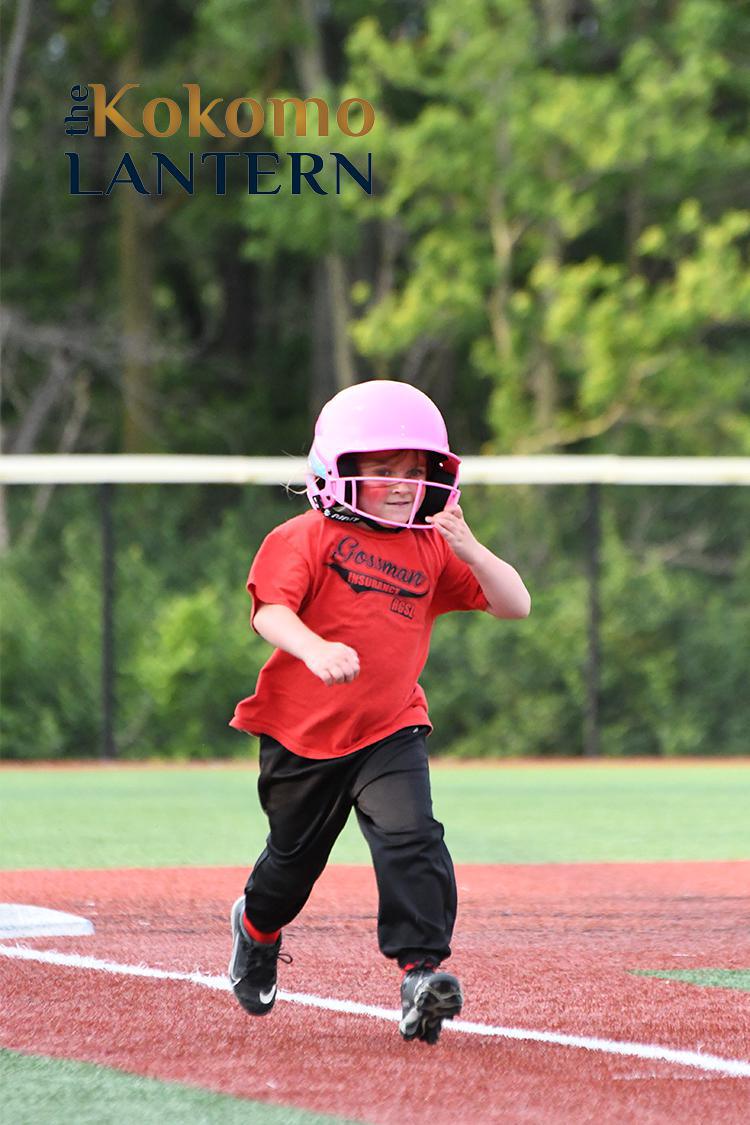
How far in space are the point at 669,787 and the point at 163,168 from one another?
58.7 feet

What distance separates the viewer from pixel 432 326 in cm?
2327

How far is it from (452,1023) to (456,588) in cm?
108

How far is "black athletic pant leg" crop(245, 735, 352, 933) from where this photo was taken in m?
4.74

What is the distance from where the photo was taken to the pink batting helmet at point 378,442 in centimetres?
467

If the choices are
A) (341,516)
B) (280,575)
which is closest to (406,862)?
(280,575)

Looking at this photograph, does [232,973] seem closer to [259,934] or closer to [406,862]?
[259,934]

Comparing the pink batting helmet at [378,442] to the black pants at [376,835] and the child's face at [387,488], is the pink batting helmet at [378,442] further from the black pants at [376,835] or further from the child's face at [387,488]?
the black pants at [376,835]

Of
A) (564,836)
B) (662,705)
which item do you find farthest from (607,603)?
(564,836)

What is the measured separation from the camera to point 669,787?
43.7ft

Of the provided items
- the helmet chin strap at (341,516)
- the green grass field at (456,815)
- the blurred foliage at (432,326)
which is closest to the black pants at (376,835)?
the helmet chin strap at (341,516)

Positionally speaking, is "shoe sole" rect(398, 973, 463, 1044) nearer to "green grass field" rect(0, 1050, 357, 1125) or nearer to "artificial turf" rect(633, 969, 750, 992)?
"green grass field" rect(0, 1050, 357, 1125)

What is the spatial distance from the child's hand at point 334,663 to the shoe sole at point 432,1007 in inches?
28.8

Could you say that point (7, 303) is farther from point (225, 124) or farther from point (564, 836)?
point (564, 836)

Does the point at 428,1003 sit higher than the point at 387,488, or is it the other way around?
the point at 387,488
